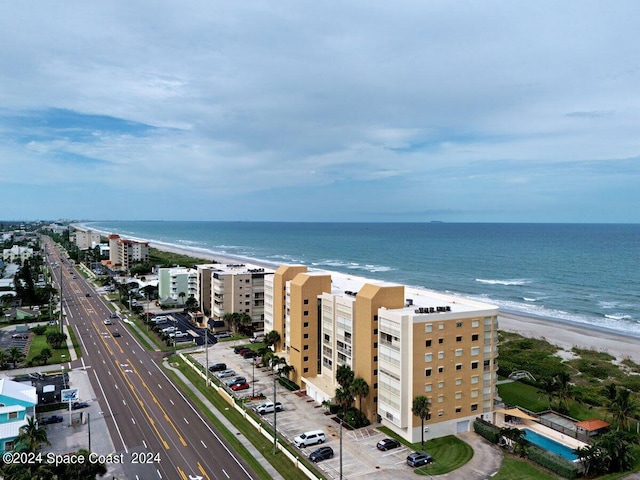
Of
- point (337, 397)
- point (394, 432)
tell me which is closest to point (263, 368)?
point (337, 397)

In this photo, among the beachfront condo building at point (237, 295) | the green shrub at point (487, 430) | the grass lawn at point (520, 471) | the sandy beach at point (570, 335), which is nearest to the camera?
the grass lawn at point (520, 471)

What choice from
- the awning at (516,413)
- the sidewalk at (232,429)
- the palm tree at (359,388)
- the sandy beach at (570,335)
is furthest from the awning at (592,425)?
the sandy beach at (570,335)

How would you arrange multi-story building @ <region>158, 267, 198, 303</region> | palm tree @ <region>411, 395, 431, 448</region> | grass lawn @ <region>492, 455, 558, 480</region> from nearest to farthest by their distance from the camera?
grass lawn @ <region>492, 455, 558, 480</region> < palm tree @ <region>411, 395, 431, 448</region> < multi-story building @ <region>158, 267, 198, 303</region>

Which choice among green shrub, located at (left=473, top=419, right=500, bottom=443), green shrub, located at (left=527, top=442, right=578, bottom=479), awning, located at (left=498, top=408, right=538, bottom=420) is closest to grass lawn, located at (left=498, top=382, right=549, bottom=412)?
awning, located at (left=498, top=408, right=538, bottom=420)

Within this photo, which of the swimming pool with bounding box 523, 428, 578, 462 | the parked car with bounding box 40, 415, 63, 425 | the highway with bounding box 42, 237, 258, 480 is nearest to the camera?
the highway with bounding box 42, 237, 258, 480

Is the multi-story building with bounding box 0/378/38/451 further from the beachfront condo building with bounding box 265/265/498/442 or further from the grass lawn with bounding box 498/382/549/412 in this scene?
the grass lawn with bounding box 498/382/549/412

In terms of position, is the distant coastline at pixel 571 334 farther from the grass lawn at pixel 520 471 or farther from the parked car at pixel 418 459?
the grass lawn at pixel 520 471

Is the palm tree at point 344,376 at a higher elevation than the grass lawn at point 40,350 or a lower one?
higher

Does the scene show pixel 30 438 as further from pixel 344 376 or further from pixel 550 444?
pixel 550 444
